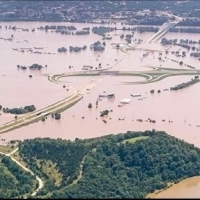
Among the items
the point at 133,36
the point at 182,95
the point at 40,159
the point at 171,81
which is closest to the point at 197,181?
the point at 40,159

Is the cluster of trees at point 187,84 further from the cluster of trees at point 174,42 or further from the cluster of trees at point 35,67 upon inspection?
the cluster of trees at point 174,42

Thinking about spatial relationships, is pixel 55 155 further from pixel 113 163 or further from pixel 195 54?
pixel 195 54

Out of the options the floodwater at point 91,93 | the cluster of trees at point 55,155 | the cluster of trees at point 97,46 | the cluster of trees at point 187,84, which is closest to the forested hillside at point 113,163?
the cluster of trees at point 55,155

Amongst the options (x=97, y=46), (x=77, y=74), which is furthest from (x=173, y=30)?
(x=77, y=74)

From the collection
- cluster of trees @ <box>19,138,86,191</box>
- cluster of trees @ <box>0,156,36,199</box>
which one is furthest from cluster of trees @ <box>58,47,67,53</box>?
cluster of trees @ <box>0,156,36,199</box>

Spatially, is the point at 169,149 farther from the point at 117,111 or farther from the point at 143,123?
the point at 117,111
